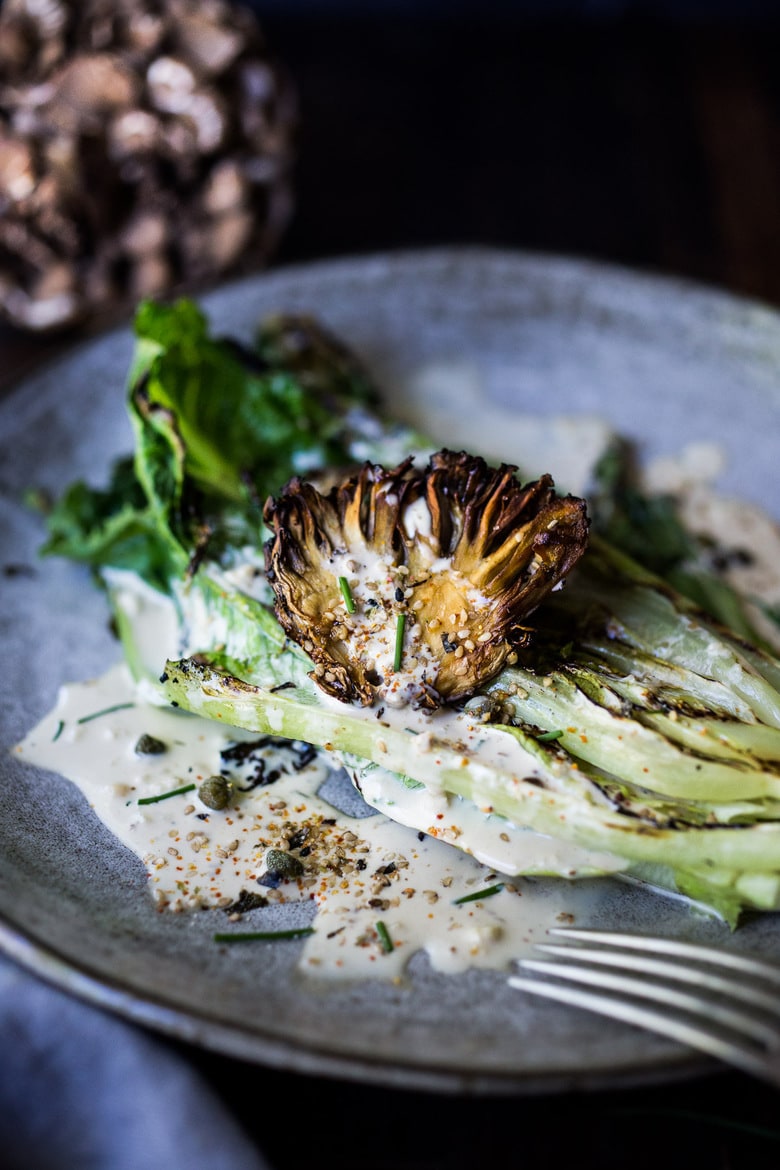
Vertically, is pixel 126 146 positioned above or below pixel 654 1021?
above

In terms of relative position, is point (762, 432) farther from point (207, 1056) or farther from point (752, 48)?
point (752, 48)

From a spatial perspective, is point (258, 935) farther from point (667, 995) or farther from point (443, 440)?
point (443, 440)

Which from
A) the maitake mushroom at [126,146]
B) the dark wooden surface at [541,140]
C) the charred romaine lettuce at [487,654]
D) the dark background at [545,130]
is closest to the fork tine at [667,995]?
the charred romaine lettuce at [487,654]

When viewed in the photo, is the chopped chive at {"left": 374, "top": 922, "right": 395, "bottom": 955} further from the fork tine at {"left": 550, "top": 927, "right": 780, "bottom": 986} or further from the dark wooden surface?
the dark wooden surface

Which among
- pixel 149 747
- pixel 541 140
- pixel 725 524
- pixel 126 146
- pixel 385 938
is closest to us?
pixel 385 938

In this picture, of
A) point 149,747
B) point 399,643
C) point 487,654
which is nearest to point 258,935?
point 149,747

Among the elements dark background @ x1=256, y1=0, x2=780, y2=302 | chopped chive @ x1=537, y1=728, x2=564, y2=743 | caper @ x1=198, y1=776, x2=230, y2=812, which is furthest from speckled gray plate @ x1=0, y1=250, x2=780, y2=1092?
dark background @ x1=256, y1=0, x2=780, y2=302

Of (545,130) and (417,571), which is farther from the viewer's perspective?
(545,130)

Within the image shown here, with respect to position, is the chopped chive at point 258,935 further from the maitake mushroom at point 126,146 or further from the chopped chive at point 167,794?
the maitake mushroom at point 126,146
